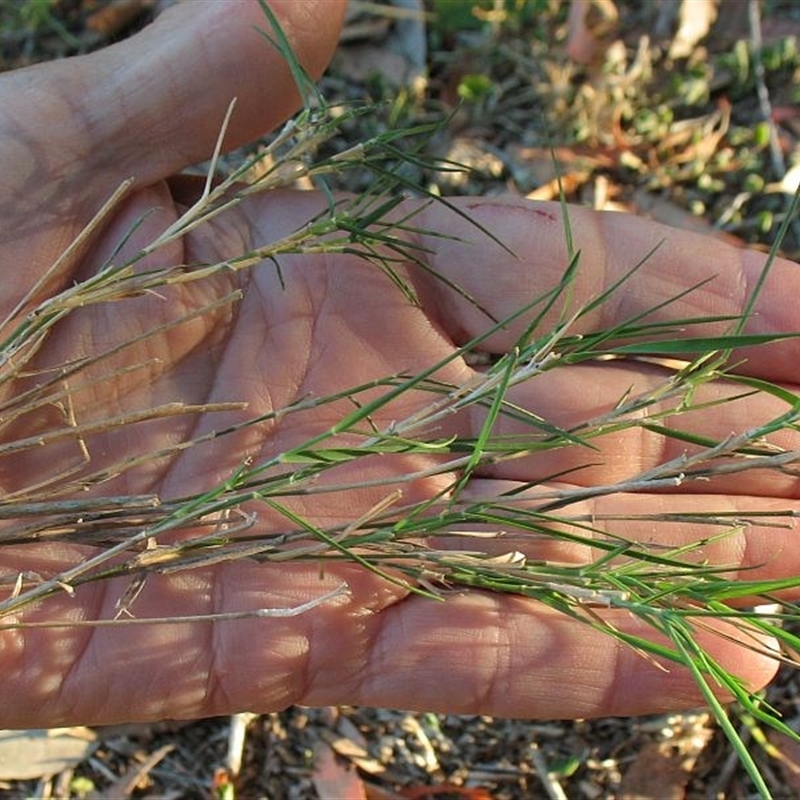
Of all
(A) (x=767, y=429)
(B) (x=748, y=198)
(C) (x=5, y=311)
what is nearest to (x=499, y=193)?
(B) (x=748, y=198)

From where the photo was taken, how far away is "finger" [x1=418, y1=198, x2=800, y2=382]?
5.99 feet

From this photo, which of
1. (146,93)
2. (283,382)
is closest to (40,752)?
(283,382)

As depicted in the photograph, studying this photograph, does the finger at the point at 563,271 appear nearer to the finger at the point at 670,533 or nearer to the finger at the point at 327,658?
the finger at the point at 670,533

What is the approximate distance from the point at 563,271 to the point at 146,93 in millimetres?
748

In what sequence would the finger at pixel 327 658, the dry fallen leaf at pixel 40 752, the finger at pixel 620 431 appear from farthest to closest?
the dry fallen leaf at pixel 40 752, the finger at pixel 620 431, the finger at pixel 327 658

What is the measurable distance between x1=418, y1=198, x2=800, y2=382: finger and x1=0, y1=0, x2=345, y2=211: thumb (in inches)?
15.4

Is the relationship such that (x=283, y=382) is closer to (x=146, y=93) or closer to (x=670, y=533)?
(x=146, y=93)

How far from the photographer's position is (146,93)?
1704mm

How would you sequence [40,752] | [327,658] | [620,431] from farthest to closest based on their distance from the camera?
1. [40,752]
2. [620,431]
3. [327,658]

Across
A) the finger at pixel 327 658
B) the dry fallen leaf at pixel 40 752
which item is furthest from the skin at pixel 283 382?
the dry fallen leaf at pixel 40 752

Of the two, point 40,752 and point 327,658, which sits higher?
point 327,658

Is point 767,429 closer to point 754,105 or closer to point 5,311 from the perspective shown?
point 5,311

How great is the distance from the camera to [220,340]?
1.77 metres

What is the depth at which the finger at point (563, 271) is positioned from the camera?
5.99 feet
